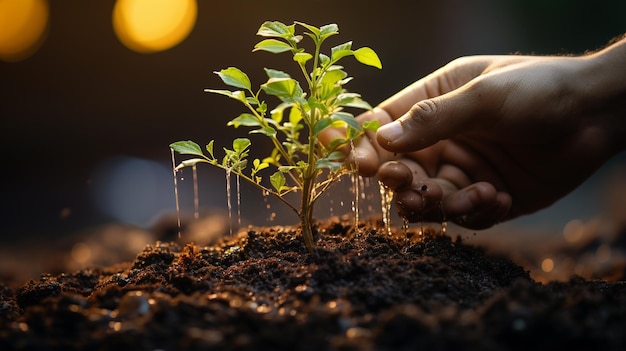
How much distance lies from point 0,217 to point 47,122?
65.8 inches

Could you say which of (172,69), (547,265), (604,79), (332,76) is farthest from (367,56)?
(172,69)

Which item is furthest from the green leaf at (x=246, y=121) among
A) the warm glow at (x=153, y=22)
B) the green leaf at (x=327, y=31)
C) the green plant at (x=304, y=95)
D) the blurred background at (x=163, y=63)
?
the warm glow at (x=153, y=22)

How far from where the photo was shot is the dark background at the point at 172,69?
5473 millimetres

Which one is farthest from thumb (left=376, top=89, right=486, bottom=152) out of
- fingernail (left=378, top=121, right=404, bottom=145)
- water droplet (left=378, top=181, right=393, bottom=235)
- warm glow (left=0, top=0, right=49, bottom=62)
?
warm glow (left=0, top=0, right=49, bottom=62)

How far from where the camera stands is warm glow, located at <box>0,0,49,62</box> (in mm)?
5328

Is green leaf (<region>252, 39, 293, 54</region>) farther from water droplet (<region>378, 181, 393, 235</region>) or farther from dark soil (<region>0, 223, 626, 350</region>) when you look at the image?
water droplet (<region>378, 181, 393, 235</region>)

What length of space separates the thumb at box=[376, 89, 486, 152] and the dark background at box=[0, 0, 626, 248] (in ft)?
11.5

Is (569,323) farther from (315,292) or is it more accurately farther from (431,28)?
(431,28)

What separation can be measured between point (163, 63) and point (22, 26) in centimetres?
145

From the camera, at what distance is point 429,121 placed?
1.80 m

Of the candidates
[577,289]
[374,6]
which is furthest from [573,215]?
[577,289]

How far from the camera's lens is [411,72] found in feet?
18.9

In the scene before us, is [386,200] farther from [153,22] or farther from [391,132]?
[153,22]

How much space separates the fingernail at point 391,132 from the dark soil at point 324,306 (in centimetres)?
33
